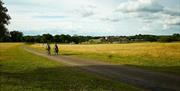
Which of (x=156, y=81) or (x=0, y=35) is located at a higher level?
(x=0, y=35)

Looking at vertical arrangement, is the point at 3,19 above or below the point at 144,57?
above

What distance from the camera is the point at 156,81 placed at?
17.0 meters

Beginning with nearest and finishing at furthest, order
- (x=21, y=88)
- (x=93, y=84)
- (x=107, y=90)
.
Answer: (x=107, y=90) < (x=21, y=88) < (x=93, y=84)

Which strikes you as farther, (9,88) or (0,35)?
(0,35)

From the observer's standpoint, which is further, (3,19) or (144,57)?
(144,57)

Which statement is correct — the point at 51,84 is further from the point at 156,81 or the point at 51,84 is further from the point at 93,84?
the point at 156,81

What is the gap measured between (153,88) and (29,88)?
544 cm

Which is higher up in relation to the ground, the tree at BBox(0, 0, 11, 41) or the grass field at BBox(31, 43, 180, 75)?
the tree at BBox(0, 0, 11, 41)

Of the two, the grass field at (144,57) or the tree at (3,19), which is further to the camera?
the tree at (3,19)

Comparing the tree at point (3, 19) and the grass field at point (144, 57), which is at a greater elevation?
the tree at point (3, 19)

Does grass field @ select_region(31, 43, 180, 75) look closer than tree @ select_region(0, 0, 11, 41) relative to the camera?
Yes

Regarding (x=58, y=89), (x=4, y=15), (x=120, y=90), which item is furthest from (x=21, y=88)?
(x=4, y=15)

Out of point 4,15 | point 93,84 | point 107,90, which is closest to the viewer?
point 107,90

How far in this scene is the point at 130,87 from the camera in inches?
596
